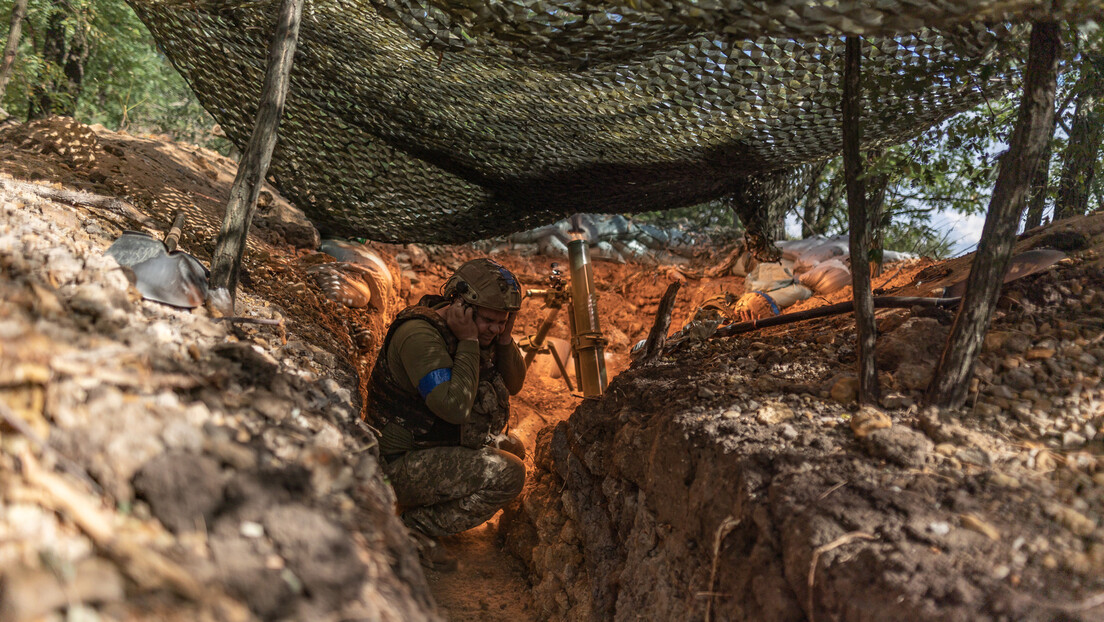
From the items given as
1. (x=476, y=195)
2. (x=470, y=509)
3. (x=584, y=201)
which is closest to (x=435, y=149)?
(x=476, y=195)

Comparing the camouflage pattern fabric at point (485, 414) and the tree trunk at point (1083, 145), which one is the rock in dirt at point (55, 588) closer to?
the camouflage pattern fabric at point (485, 414)

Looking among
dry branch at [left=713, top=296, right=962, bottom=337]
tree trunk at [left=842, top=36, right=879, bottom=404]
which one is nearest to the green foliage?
dry branch at [left=713, top=296, right=962, bottom=337]

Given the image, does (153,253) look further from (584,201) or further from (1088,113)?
(1088,113)

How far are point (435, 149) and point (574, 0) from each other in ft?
5.94

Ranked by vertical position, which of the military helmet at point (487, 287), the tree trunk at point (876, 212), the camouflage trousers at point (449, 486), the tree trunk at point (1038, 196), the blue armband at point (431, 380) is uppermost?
the tree trunk at point (1038, 196)

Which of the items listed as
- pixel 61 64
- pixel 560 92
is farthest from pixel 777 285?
pixel 61 64

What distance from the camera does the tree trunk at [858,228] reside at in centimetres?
198

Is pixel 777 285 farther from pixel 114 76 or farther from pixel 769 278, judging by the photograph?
pixel 114 76

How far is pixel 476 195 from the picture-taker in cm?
410

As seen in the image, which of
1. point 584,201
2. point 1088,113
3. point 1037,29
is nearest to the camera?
point 1037,29

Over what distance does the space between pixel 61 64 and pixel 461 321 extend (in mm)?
7477

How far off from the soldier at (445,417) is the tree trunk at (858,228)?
163cm

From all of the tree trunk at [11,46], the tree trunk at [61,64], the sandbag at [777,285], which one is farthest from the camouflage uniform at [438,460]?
the tree trunk at [61,64]

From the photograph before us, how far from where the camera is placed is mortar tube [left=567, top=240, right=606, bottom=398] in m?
3.48
